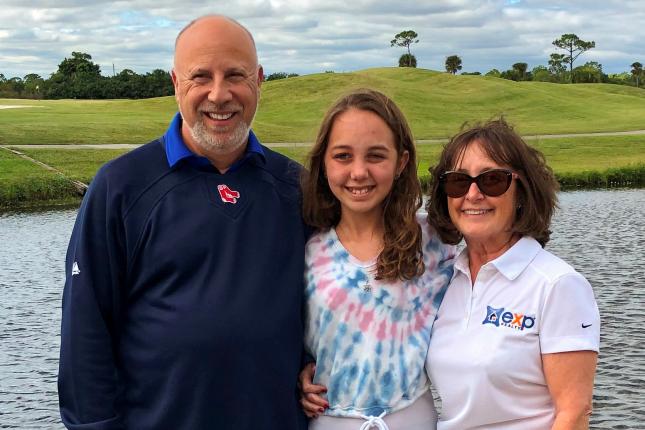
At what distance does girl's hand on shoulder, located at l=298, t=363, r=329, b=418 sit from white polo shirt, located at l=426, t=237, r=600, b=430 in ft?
1.90

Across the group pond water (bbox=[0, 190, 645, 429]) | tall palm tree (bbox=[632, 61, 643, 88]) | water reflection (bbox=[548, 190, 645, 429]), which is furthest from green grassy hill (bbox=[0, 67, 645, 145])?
tall palm tree (bbox=[632, 61, 643, 88])

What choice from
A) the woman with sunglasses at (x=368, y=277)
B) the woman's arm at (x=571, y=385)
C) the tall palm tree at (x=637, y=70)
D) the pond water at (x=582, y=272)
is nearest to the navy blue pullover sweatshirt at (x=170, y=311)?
the woman with sunglasses at (x=368, y=277)

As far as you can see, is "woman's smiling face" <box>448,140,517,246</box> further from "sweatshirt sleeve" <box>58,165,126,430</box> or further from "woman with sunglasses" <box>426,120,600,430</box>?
"sweatshirt sleeve" <box>58,165,126,430</box>

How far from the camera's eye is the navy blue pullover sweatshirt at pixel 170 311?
3.71 m

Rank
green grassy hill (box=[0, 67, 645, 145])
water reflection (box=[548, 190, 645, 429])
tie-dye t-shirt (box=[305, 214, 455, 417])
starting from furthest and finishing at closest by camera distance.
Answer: green grassy hill (box=[0, 67, 645, 145]) < water reflection (box=[548, 190, 645, 429]) < tie-dye t-shirt (box=[305, 214, 455, 417])

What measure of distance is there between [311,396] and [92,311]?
1.18 meters

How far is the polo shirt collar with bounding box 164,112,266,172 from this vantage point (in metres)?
3.89

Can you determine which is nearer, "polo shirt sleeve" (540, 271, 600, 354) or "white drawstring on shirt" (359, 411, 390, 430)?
"polo shirt sleeve" (540, 271, 600, 354)

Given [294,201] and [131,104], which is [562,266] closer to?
[294,201]

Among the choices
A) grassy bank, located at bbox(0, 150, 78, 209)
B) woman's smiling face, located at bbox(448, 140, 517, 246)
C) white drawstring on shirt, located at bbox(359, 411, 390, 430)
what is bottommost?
grassy bank, located at bbox(0, 150, 78, 209)

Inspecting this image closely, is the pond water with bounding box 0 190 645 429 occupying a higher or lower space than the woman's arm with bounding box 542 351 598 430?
lower

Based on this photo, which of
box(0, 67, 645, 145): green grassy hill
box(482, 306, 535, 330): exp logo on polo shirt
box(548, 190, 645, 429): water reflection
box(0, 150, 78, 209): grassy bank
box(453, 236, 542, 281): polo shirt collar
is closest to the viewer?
box(482, 306, 535, 330): exp logo on polo shirt

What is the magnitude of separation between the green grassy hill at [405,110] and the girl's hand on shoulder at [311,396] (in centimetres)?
3856

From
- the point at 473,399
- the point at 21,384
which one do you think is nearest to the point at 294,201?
the point at 473,399
